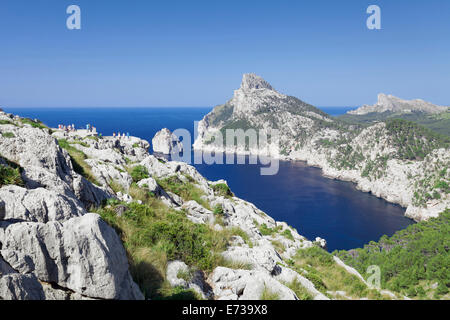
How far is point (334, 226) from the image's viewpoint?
94.2 meters

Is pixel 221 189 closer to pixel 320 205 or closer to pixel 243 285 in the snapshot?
pixel 243 285

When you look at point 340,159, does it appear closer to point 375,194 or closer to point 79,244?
point 375,194

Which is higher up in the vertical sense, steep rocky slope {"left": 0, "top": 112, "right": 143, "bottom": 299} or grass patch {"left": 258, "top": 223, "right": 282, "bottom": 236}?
steep rocky slope {"left": 0, "top": 112, "right": 143, "bottom": 299}

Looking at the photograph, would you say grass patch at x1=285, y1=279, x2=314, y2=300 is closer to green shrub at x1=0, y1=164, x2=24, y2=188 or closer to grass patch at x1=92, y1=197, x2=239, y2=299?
grass patch at x1=92, y1=197, x2=239, y2=299

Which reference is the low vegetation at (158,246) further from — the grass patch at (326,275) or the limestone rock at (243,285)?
the grass patch at (326,275)

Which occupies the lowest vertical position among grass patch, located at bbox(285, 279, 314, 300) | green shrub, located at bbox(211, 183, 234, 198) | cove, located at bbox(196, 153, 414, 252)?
cove, located at bbox(196, 153, 414, 252)

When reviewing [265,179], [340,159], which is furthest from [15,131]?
[340,159]

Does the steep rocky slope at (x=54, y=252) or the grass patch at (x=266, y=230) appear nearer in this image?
the steep rocky slope at (x=54, y=252)

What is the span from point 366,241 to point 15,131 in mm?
97159

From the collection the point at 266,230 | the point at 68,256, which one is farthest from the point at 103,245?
the point at 266,230

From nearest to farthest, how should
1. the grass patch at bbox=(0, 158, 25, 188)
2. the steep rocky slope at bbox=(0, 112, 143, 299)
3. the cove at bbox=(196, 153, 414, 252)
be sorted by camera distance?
the steep rocky slope at bbox=(0, 112, 143, 299), the grass patch at bbox=(0, 158, 25, 188), the cove at bbox=(196, 153, 414, 252)

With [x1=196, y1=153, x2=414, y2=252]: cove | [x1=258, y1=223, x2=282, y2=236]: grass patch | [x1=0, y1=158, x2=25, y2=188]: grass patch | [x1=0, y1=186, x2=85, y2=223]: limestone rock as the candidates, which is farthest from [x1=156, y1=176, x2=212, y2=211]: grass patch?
[x1=196, y1=153, x2=414, y2=252]: cove

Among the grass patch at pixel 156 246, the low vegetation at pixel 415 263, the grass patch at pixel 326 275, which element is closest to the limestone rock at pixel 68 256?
the grass patch at pixel 156 246

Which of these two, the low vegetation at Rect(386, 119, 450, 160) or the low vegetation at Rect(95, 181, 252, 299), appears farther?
the low vegetation at Rect(386, 119, 450, 160)
